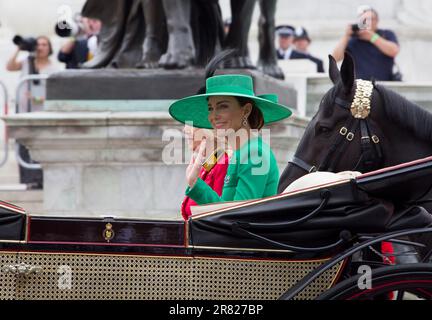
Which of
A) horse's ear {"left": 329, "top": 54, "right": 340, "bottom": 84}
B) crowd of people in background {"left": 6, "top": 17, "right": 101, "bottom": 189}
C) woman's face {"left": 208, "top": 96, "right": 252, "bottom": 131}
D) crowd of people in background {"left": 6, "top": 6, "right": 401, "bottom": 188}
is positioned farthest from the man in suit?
woman's face {"left": 208, "top": 96, "right": 252, "bottom": 131}

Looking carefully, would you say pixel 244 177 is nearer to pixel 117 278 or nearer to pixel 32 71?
→ pixel 117 278

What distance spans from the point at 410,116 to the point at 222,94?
33.8 inches

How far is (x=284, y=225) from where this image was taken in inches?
179

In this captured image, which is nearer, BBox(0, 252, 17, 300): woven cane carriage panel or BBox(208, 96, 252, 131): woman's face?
BBox(0, 252, 17, 300): woven cane carriage panel

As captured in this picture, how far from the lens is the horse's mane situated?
17.4ft

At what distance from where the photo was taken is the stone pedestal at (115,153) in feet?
27.4

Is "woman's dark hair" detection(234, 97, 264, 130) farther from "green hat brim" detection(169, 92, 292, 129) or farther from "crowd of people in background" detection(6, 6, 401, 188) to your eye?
"crowd of people in background" detection(6, 6, 401, 188)

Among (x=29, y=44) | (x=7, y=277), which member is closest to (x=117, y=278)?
(x=7, y=277)

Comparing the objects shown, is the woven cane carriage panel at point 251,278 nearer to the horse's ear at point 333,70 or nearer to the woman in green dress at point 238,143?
the woman in green dress at point 238,143

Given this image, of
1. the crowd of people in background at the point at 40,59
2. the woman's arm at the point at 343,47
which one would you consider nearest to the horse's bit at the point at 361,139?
the woman's arm at the point at 343,47

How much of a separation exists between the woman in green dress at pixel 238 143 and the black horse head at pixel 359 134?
0.66ft

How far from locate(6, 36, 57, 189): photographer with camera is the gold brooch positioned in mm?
6635
